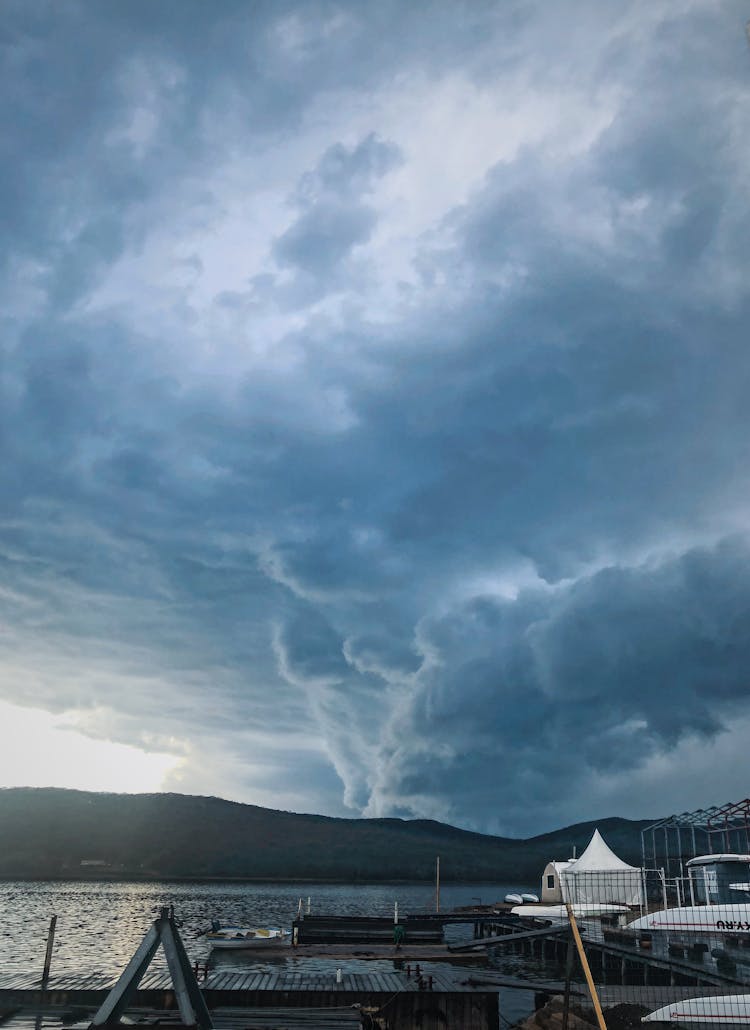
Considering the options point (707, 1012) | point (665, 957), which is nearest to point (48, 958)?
point (707, 1012)

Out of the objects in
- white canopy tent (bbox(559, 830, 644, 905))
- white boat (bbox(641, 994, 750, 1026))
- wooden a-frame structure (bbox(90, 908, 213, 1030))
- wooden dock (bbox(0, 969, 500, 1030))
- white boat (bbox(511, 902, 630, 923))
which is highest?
white canopy tent (bbox(559, 830, 644, 905))

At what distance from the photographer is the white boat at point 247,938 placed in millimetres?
62000

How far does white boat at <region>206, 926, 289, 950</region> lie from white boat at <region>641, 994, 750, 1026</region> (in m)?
40.5

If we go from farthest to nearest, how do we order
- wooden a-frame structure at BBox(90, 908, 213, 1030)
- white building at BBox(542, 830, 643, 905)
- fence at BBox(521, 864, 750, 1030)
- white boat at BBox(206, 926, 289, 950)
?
white building at BBox(542, 830, 643, 905) < white boat at BBox(206, 926, 289, 950) < fence at BBox(521, 864, 750, 1030) < wooden a-frame structure at BBox(90, 908, 213, 1030)

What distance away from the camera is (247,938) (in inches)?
2687

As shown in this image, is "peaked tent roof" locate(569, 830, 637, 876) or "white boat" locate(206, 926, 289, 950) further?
"peaked tent roof" locate(569, 830, 637, 876)

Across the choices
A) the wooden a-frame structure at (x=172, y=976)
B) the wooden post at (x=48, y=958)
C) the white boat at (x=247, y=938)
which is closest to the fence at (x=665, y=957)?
the wooden a-frame structure at (x=172, y=976)

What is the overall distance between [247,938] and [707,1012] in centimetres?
4948

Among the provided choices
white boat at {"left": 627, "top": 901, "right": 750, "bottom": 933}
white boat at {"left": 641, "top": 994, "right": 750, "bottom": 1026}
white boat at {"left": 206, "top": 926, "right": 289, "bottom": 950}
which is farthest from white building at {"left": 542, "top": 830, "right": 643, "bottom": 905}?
white boat at {"left": 641, "top": 994, "right": 750, "bottom": 1026}

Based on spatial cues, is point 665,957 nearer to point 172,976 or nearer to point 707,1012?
point 707,1012

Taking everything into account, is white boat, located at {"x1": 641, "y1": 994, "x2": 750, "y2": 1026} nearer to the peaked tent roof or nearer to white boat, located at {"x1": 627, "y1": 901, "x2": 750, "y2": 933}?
white boat, located at {"x1": 627, "y1": 901, "x2": 750, "y2": 933}

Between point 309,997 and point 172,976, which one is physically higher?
point 172,976

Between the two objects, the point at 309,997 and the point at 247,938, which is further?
the point at 247,938

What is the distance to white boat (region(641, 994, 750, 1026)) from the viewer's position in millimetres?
26781
